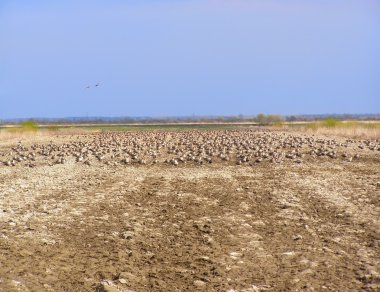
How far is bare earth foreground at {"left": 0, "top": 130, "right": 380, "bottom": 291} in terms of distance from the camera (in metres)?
7.75

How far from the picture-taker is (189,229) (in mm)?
10586

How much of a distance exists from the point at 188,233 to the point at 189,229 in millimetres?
299

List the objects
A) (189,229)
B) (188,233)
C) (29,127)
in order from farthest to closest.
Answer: (29,127) < (189,229) < (188,233)

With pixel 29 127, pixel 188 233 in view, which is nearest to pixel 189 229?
pixel 188 233

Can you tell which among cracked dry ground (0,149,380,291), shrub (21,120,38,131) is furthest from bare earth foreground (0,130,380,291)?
shrub (21,120,38,131)

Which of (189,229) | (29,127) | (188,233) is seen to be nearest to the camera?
(188,233)

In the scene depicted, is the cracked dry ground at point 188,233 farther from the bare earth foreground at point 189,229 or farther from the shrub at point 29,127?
the shrub at point 29,127

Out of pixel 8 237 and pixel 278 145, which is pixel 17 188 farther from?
pixel 278 145

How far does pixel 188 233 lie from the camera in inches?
405

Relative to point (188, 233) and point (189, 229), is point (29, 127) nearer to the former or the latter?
point (189, 229)

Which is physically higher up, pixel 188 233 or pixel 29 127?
pixel 29 127

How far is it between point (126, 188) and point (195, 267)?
728 cm

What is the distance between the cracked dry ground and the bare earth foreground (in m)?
0.02

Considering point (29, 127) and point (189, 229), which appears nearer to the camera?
point (189, 229)
